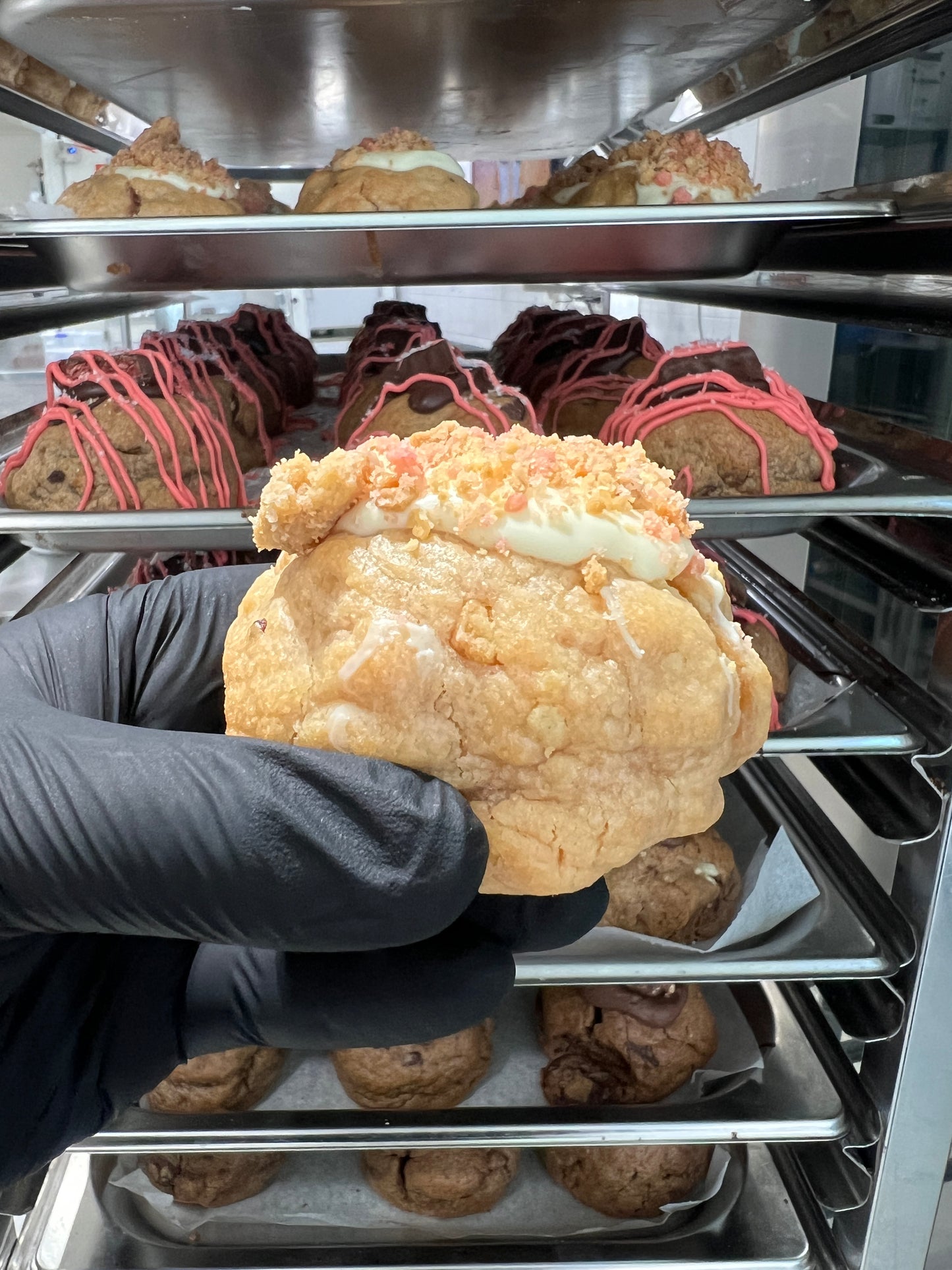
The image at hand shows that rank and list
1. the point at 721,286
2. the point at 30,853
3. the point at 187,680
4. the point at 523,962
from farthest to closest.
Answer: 1. the point at 721,286
2. the point at 523,962
3. the point at 187,680
4. the point at 30,853

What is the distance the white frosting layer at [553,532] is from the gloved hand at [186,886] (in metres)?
0.22

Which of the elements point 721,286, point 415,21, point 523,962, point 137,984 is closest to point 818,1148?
point 523,962

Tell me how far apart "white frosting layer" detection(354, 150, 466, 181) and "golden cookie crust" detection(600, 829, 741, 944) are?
1342 mm

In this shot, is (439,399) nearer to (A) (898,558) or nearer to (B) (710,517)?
(B) (710,517)

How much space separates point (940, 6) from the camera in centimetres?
123

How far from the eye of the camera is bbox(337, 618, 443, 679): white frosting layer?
0.77 metres

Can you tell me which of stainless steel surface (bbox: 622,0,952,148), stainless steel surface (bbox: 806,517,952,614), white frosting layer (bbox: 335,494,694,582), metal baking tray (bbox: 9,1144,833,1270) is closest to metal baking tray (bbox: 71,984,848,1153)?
metal baking tray (bbox: 9,1144,833,1270)

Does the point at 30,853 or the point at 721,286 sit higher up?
the point at 721,286

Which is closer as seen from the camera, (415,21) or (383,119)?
(415,21)

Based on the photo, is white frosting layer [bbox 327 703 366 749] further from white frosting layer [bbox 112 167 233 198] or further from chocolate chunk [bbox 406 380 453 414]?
white frosting layer [bbox 112 167 233 198]

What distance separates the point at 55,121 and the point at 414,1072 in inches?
85.1

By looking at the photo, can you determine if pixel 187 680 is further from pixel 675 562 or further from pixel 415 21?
pixel 415 21

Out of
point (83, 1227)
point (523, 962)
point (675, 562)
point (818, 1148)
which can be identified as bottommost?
point (83, 1227)

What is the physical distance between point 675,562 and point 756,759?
135 cm
